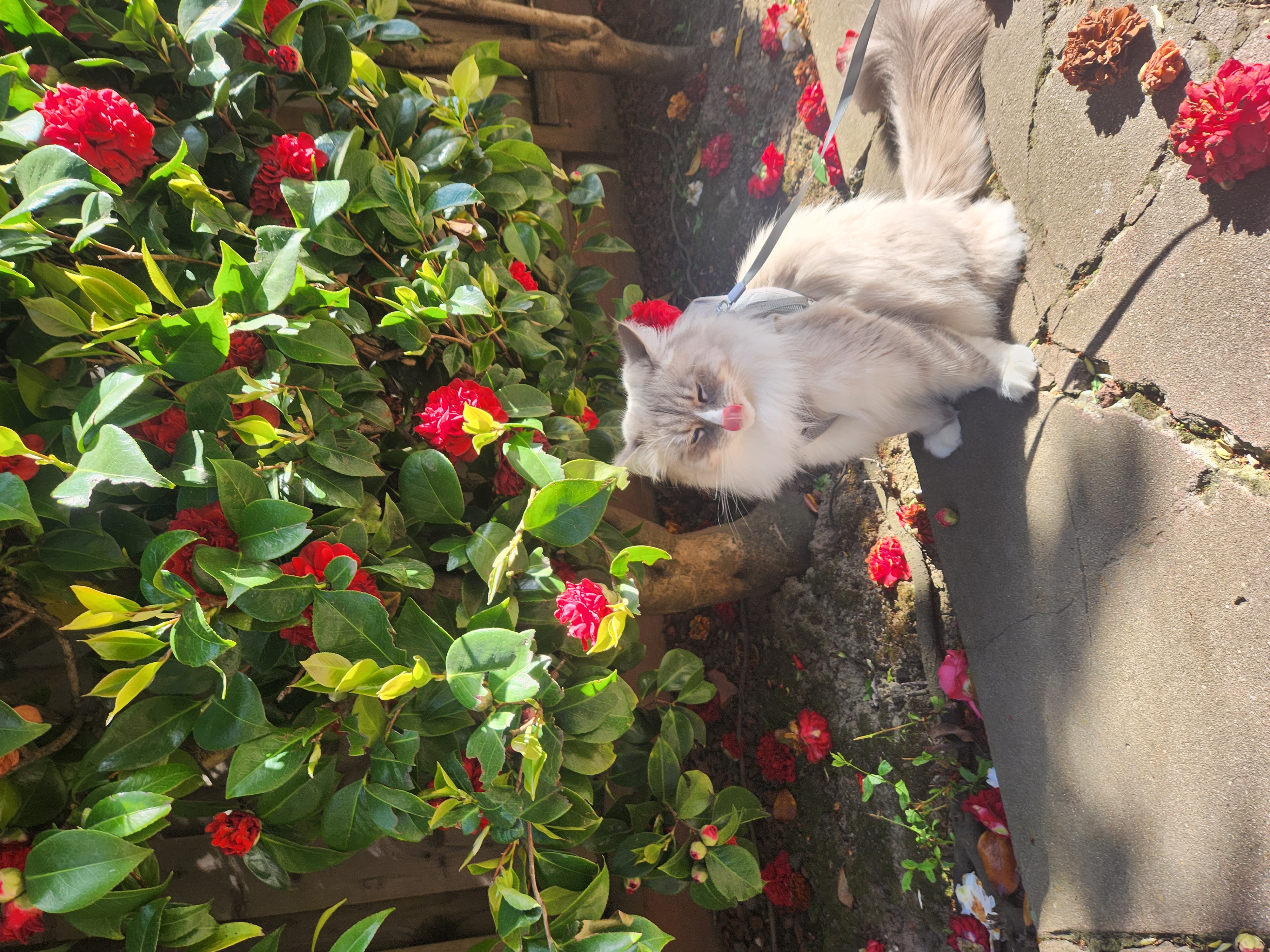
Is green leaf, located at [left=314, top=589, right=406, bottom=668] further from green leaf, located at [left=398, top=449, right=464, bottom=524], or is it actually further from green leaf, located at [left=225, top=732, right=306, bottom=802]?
green leaf, located at [left=398, top=449, right=464, bottom=524]

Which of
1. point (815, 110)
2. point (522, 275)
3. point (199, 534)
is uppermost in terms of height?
point (815, 110)

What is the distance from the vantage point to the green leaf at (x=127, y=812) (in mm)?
846

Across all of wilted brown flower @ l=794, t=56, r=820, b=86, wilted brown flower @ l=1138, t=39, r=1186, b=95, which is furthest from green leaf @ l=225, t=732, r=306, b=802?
wilted brown flower @ l=794, t=56, r=820, b=86

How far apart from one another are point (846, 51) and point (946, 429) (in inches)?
46.3

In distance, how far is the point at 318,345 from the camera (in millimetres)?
1062

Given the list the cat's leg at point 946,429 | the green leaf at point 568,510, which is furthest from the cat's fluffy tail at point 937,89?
the green leaf at point 568,510

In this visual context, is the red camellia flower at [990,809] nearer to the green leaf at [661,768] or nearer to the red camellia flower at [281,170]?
the green leaf at [661,768]

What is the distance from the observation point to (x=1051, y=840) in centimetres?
135

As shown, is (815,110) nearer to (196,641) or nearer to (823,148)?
(823,148)

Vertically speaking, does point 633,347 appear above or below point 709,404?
above

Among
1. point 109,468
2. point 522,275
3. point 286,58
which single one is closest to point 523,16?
point 286,58

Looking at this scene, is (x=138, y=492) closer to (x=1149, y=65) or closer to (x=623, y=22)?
(x=1149, y=65)

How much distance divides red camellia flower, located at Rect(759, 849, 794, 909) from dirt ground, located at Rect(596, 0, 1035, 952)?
18 mm

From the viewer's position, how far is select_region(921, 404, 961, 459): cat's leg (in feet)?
5.49
